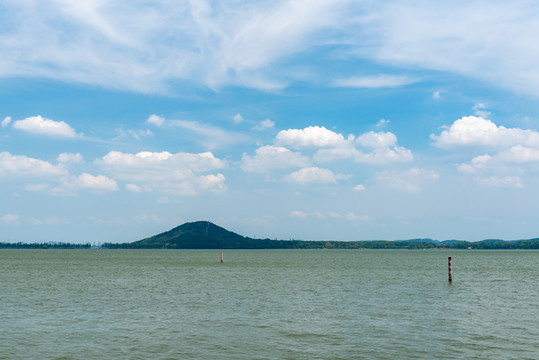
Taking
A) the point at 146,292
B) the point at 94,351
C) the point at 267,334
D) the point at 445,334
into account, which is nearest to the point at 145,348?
the point at 94,351

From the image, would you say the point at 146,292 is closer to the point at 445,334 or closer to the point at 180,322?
the point at 180,322

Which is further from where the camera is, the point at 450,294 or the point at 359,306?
the point at 450,294

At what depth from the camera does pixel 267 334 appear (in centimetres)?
3475

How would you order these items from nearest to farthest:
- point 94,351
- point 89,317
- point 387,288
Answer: point 94,351 < point 89,317 < point 387,288

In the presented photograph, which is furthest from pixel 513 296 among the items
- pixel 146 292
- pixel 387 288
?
pixel 146 292

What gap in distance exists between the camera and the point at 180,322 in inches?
1556

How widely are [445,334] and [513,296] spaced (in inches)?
1268

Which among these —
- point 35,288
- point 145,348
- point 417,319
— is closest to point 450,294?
point 417,319

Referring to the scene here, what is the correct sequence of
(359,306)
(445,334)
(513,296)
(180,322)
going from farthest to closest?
(513,296) < (359,306) < (180,322) < (445,334)

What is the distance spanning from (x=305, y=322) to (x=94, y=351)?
1694cm

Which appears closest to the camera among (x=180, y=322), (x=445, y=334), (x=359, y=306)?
(x=445, y=334)

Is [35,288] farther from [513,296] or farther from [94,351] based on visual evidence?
[513,296]

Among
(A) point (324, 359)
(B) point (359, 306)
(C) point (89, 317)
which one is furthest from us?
(B) point (359, 306)

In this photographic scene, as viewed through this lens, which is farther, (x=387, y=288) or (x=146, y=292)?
(x=387, y=288)
